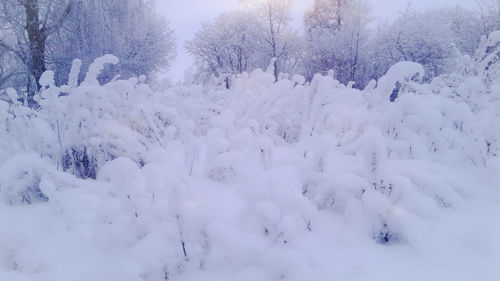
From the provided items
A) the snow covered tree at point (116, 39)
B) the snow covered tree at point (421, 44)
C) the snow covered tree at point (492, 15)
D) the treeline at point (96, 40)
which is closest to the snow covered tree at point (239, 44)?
the snow covered tree at point (116, 39)

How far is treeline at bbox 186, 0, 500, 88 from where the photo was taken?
13586 mm

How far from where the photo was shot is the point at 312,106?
278 centimetres

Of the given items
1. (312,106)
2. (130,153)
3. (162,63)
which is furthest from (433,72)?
(130,153)

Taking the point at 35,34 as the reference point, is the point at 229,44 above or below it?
above

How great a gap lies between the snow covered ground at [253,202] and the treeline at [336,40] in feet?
37.4

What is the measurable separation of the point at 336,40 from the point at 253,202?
15.2 metres

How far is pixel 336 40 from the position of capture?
596 inches

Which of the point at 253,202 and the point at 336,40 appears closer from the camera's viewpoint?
the point at 253,202

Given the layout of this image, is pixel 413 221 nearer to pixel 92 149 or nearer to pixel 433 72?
pixel 92 149

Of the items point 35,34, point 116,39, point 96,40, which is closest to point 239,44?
point 116,39

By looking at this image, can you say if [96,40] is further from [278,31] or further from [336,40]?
[336,40]

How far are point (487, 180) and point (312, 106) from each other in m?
1.35

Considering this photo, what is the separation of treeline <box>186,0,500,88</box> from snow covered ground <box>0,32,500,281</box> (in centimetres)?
1139

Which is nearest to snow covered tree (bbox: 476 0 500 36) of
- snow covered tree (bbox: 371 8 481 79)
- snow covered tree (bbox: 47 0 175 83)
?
snow covered tree (bbox: 371 8 481 79)
